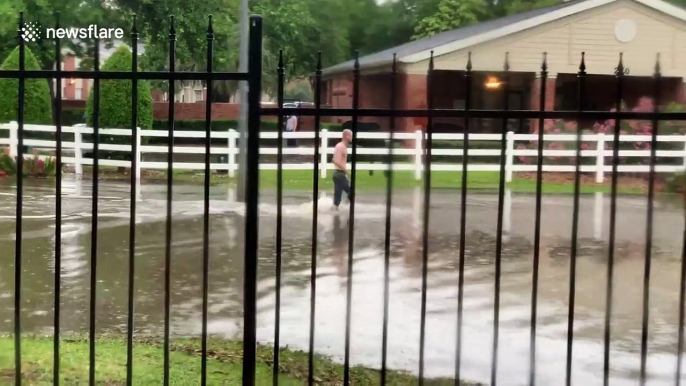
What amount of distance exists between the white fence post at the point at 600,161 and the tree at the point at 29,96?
43.4 feet

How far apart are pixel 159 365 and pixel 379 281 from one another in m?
4.07

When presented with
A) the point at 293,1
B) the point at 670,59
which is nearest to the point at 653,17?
the point at 670,59

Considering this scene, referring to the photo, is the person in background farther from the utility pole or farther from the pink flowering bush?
the utility pole

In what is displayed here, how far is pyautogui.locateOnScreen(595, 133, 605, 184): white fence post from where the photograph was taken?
740 inches

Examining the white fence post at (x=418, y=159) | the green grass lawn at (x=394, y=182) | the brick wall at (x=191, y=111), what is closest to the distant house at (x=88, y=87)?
the brick wall at (x=191, y=111)

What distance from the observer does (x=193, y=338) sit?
251 inches

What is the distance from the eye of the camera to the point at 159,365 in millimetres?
5379

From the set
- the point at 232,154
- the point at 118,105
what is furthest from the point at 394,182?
the point at 118,105

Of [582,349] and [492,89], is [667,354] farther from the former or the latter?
[492,89]

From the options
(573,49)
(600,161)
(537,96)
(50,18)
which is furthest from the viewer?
(50,18)

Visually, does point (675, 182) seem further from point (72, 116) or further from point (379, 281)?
point (72, 116)

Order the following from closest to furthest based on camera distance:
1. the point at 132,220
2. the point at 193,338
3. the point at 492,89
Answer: the point at 132,220 → the point at 193,338 → the point at 492,89

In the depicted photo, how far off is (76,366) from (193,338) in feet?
4.08

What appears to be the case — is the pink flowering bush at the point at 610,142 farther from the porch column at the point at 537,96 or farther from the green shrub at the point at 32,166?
the green shrub at the point at 32,166
